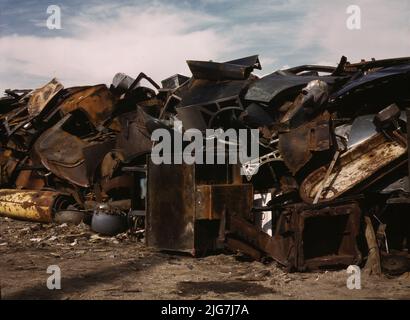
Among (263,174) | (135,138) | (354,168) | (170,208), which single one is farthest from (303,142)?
(135,138)

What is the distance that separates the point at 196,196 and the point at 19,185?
6.21m

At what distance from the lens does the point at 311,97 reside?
6.88 meters

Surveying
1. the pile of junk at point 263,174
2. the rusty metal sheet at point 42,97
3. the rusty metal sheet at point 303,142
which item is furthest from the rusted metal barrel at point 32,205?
the rusty metal sheet at point 303,142

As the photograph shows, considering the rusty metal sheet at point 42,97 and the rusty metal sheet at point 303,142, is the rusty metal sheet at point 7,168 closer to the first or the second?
the rusty metal sheet at point 42,97

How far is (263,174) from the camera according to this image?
664cm

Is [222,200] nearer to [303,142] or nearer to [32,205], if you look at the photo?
[303,142]

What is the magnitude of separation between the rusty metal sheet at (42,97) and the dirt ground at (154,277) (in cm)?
446

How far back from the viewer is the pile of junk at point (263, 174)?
17.8 feet

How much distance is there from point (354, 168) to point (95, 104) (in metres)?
6.28

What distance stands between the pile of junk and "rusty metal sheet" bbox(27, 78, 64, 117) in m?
1.35

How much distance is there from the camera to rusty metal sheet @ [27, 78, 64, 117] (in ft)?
36.5
